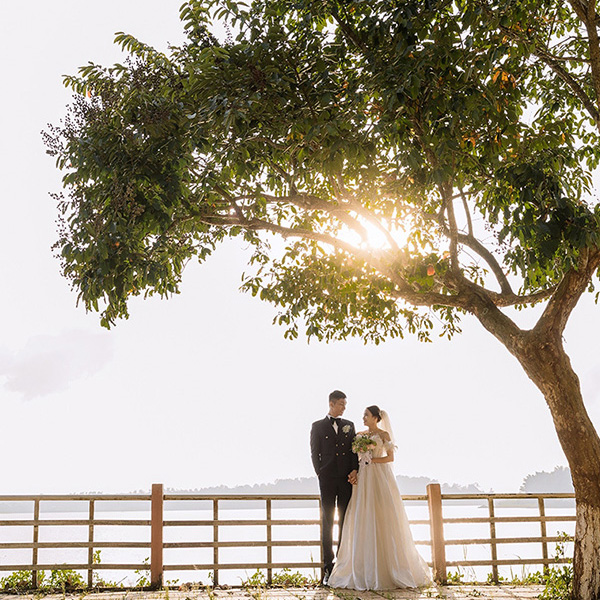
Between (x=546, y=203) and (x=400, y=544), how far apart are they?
4.35 m

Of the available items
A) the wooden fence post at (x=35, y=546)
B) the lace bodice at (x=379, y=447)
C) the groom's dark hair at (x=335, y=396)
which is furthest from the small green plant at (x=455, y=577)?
the wooden fence post at (x=35, y=546)

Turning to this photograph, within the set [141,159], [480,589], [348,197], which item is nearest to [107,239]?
[141,159]

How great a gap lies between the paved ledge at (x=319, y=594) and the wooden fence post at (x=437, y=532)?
32cm

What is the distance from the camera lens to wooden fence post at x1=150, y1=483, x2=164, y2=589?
8.95m

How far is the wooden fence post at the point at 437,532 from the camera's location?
9219 millimetres

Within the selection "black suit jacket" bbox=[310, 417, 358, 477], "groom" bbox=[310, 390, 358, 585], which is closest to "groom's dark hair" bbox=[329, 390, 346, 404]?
"groom" bbox=[310, 390, 358, 585]

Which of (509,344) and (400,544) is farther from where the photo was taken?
(400,544)

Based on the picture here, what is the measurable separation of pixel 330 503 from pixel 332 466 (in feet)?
1.52

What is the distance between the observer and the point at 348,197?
8.47 meters

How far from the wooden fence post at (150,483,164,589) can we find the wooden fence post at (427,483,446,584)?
3494mm

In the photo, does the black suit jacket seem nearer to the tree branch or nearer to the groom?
the groom

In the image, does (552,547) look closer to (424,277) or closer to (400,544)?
(400,544)

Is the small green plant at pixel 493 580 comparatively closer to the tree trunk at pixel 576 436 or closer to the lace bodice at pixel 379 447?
the tree trunk at pixel 576 436

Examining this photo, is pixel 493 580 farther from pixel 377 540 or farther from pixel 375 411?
A: pixel 375 411
